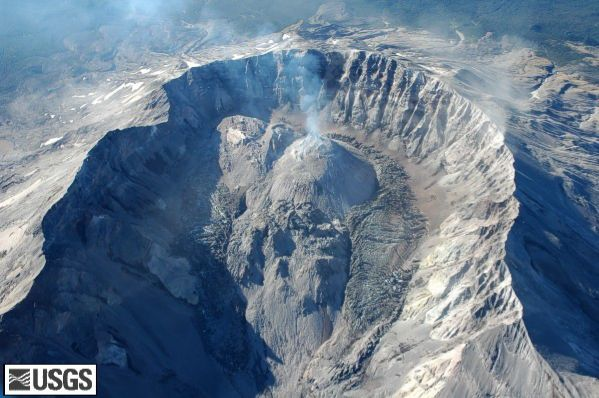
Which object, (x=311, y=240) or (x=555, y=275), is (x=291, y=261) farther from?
(x=555, y=275)

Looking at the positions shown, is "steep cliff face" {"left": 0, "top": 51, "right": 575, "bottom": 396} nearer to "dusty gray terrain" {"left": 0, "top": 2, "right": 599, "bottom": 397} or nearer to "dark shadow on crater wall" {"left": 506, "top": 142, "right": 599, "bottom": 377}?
"dusty gray terrain" {"left": 0, "top": 2, "right": 599, "bottom": 397}

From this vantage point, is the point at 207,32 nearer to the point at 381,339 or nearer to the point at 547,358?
the point at 381,339

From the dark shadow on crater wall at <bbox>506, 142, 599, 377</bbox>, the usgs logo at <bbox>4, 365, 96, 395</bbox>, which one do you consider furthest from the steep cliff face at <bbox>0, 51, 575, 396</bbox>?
the usgs logo at <bbox>4, 365, 96, 395</bbox>

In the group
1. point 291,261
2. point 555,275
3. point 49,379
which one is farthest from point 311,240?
point 49,379

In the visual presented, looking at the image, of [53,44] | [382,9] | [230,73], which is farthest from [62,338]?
[382,9]

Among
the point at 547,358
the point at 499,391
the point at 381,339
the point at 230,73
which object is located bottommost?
the point at 381,339

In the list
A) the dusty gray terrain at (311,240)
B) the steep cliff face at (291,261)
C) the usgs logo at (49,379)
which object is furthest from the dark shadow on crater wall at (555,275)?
the usgs logo at (49,379)

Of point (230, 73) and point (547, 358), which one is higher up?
point (230, 73)
